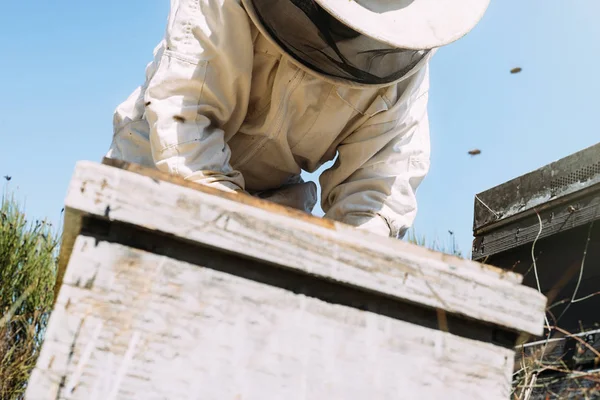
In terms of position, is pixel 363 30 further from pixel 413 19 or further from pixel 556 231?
pixel 556 231

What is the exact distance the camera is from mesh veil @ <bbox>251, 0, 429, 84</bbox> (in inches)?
74.0

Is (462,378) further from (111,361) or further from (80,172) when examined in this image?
(80,172)

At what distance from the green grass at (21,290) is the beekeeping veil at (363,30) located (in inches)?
89.8

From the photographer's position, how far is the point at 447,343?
1174 millimetres

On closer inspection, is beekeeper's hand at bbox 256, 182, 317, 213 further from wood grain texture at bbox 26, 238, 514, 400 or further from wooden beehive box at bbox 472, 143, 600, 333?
wood grain texture at bbox 26, 238, 514, 400

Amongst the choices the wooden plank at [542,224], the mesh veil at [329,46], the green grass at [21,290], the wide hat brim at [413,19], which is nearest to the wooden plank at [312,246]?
the wide hat brim at [413,19]

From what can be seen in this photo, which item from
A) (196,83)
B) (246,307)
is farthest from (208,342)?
(196,83)

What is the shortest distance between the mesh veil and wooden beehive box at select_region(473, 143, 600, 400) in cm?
69

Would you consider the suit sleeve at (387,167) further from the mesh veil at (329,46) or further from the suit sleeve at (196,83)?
the suit sleeve at (196,83)

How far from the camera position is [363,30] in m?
1.67

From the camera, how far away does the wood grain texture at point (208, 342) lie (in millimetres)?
1012

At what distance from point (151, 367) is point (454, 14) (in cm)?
115

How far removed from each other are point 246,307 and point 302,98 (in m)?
1.06

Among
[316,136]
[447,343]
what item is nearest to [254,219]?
[447,343]
